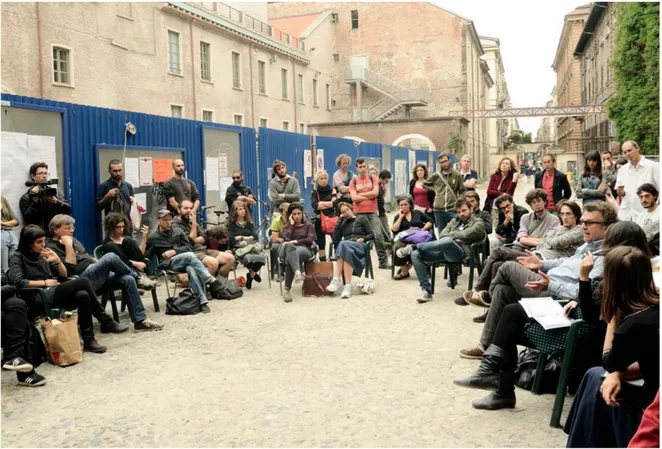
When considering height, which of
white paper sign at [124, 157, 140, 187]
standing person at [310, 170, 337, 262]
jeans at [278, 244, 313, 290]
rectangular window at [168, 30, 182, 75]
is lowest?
jeans at [278, 244, 313, 290]

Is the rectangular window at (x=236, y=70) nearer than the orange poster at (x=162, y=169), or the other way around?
the orange poster at (x=162, y=169)

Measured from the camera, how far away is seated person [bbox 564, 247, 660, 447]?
3170 millimetres

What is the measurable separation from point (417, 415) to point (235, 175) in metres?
7.76

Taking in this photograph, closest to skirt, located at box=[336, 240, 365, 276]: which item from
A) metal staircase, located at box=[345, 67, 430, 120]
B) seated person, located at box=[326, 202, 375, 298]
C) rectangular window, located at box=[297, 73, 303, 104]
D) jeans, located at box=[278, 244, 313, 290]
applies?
seated person, located at box=[326, 202, 375, 298]

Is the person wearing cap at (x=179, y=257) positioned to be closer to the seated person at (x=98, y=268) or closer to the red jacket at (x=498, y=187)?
the seated person at (x=98, y=268)

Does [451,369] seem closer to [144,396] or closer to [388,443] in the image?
[388,443]

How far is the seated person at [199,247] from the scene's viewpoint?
29.9 feet

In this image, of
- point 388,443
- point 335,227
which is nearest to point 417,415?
point 388,443

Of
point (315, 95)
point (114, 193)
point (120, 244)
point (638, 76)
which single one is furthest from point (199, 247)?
point (315, 95)

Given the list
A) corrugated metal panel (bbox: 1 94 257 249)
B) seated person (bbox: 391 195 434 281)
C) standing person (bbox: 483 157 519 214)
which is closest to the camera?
corrugated metal panel (bbox: 1 94 257 249)

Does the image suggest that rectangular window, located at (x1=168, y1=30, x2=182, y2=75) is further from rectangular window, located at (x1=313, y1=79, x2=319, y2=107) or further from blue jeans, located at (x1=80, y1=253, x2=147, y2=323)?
blue jeans, located at (x1=80, y1=253, x2=147, y2=323)

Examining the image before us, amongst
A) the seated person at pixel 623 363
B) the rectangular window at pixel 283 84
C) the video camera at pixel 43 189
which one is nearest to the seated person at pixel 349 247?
the video camera at pixel 43 189

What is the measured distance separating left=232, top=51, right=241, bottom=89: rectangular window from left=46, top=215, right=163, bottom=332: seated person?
1114 inches

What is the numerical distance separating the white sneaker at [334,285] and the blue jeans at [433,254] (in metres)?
1.10
